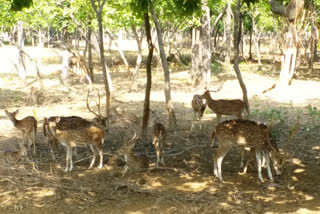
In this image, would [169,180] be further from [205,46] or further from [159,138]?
[205,46]

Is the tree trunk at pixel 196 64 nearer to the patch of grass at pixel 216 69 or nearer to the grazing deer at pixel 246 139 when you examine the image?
the patch of grass at pixel 216 69

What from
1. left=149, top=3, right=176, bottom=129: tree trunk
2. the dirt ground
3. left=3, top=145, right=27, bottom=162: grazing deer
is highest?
left=149, top=3, right=176, bottom=129: tree trunk

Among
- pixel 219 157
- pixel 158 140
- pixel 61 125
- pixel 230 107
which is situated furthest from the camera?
pixel 230 107

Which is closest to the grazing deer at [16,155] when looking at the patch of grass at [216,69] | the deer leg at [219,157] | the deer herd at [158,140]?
the deer herd at [158,140]

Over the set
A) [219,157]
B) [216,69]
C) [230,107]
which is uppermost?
[230,107]

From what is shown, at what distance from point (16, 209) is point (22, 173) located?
890 mm

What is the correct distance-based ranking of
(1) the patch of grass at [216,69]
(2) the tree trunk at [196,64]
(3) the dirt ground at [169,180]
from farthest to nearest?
(1) the patch of grass at [216,69], (2) the tree trunk at [196,64], (3) the dirt ground at [169,180]

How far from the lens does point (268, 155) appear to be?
8016 millimetres

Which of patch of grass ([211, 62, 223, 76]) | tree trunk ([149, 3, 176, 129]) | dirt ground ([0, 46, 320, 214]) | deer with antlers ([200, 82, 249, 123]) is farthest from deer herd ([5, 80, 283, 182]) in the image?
patch of grass ([211, 62, 223, 76])

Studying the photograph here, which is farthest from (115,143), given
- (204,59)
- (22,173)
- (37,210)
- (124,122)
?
(204,59)

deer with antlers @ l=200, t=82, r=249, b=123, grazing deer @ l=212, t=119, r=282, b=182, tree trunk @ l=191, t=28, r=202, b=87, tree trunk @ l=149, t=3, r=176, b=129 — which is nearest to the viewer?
grazing deer @ l=212, t=119, r=282, b=182

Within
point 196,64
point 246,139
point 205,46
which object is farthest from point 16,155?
point 196,64

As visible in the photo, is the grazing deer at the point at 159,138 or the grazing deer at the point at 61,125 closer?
the grazing deer at the point at 159,138

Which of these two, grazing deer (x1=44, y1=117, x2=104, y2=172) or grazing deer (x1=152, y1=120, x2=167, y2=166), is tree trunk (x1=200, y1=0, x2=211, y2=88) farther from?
grazing deer (x1=44, y1=117, x2=104, y2=172)
